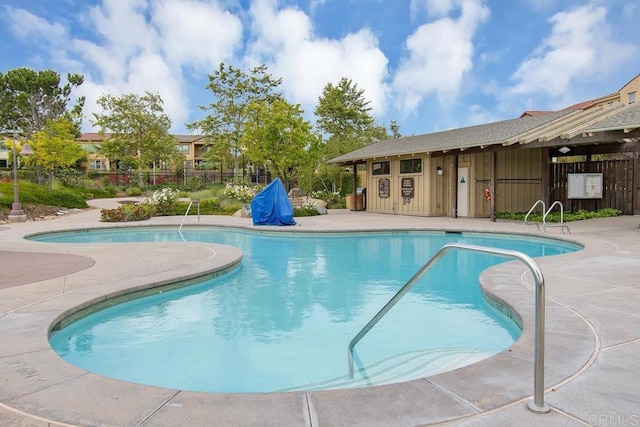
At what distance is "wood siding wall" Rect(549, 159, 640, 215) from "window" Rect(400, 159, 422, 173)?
180 inches

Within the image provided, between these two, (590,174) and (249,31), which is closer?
(590,174)

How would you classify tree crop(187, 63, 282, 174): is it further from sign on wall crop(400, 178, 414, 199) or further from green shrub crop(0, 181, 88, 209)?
sign on wall crop(400, 178, 414, 199)

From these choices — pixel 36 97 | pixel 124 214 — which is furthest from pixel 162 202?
pixel 36 97

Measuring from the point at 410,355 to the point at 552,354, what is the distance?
4.29 feet

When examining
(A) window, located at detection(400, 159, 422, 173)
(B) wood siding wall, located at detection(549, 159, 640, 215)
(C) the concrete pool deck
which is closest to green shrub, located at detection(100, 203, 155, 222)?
(A) window, located at detection(400, 159, 422, 173)

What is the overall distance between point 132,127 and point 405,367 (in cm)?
3278

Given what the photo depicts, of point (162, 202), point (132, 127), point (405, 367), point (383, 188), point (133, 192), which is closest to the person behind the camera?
point (405, 367)

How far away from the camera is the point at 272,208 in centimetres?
1422

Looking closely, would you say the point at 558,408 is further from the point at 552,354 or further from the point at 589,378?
the point at 552,354

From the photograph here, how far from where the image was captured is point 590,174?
14258 mm

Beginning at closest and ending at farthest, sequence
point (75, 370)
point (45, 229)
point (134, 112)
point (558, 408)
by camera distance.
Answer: point (558, 408), point (75, 370), point (45, 229), point (134, 112)

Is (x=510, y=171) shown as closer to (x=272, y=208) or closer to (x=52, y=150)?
(x=272, y=208)

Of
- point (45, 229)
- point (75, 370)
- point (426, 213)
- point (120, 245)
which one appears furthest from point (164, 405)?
point (426, 213)

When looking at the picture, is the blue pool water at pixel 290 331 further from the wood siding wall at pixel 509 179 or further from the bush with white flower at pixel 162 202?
the bush with white flower at pixel 162 202
